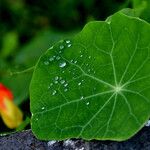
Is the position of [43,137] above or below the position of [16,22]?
below

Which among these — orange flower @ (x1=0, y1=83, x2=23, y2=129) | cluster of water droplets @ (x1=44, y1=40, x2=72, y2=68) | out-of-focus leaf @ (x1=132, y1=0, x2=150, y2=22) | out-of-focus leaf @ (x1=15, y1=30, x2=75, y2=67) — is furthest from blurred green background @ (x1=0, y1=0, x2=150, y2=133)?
cluster of water droplets @ (x1=44, y1=40, x2=72, y2=68)

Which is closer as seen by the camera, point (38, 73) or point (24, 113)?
point (38, 73)

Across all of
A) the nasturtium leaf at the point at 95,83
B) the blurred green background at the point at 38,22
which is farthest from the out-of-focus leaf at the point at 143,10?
the blurred green background at the point at 38,22

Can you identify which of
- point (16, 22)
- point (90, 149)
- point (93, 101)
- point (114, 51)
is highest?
point (16, 22)

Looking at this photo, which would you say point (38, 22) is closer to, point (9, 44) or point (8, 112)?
point (9, 44)

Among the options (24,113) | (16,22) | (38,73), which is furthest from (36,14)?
(38,73)

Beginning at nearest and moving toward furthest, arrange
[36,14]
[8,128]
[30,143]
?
[30,143], [8,128], [36,14]

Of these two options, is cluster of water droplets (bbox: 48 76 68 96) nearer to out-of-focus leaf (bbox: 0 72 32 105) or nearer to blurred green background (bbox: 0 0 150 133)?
out-of-focus leaf (bbox: 0 72 32 105)

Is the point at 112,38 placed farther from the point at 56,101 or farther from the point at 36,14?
the point at 36,14
